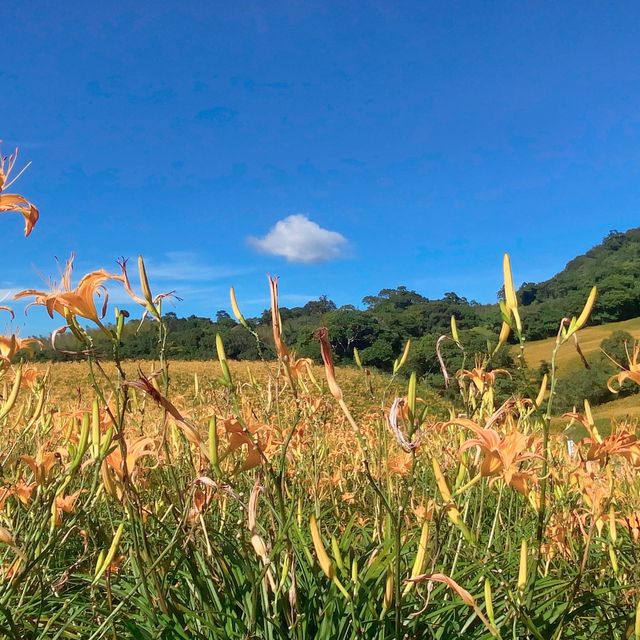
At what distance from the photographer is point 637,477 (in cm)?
306

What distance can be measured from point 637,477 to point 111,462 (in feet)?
9.30

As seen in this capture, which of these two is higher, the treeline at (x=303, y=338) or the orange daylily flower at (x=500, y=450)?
the treeline at (x=303, y=338)

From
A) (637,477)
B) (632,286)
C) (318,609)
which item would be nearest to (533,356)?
(632,286)

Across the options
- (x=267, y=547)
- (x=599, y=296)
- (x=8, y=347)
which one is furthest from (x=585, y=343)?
(x=8, y=347)

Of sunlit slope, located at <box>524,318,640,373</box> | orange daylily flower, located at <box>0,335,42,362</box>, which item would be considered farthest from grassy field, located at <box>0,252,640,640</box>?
sunlit slope, located at <box>524,318,640,373</box>

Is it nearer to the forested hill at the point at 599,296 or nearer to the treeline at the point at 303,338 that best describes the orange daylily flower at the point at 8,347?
the treeline at the point at 303,338

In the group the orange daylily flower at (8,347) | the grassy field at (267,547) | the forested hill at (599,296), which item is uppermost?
the forested hill at (599,296)

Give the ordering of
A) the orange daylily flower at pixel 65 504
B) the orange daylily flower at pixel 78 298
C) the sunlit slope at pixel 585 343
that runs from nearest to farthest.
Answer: the orange daylily flower at pixel 78 298 < the orange daylily flower at pixel 65 504 < the sunlit slope at pixel 585 343

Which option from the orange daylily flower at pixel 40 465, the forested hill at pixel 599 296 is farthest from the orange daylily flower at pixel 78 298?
the forested hill at pixel 599 296

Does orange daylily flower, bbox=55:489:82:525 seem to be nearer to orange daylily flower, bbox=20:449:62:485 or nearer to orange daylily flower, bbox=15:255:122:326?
orange daylily flower, bbox=20:449:62:485

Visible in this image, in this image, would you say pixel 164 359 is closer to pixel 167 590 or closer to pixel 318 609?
pixel 167 590

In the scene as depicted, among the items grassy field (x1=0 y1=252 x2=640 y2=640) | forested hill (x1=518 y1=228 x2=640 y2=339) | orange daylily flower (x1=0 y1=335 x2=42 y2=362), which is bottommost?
grassy field (x1=0 y1=252 x2=640 y2=640)

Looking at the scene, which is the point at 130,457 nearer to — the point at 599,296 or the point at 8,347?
the point at 8,347

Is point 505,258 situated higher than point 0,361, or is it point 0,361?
point 505,258
